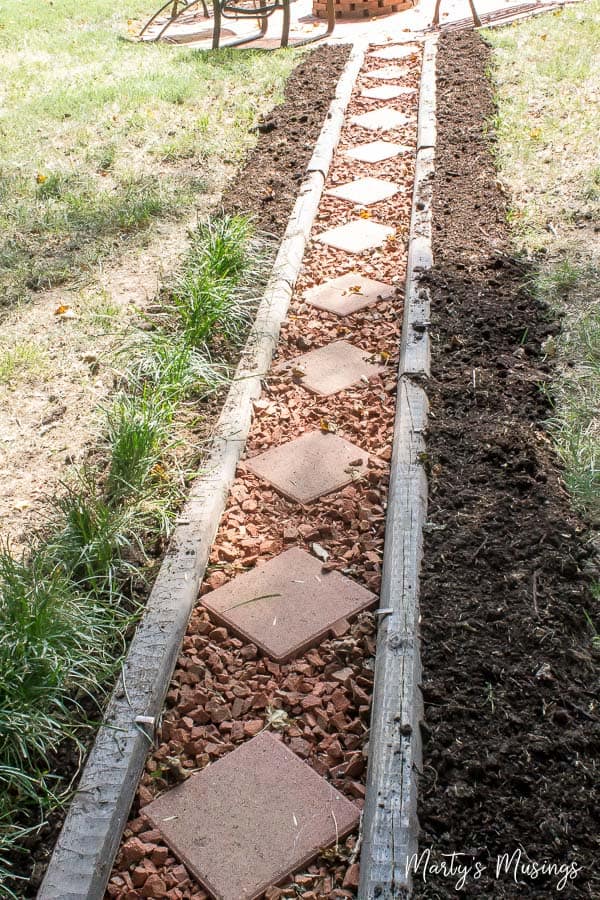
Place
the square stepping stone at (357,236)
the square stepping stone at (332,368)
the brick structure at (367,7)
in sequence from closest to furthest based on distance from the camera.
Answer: the square stepping stone at (332,368)
the square stepping stone at (357,236)
the brick structure at (367,7)

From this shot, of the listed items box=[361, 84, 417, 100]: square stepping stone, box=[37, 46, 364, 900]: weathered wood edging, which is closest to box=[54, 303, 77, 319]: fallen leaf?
box=[37, 46, 364, 900]: weathered wood edging

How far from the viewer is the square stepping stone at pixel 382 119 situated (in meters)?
6.77

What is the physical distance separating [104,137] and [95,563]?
202 inches

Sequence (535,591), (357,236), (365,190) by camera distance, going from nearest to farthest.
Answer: (535,591) < (357,236) < (365,190)

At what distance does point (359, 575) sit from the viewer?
274 centimetres

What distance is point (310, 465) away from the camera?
10.7ft

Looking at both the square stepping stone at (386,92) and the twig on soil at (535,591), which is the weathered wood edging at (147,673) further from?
the square stepping stone at (386,92)

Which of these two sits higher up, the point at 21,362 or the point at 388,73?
the point at 388,73

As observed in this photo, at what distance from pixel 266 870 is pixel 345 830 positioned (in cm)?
20

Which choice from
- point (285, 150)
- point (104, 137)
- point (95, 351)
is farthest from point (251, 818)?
point (104, 137)

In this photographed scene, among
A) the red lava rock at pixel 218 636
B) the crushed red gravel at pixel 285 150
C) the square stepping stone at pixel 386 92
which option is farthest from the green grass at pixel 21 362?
the square stepping stone at pixel 386 92

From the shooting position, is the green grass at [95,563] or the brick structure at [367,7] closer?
the green grass at [95,563]

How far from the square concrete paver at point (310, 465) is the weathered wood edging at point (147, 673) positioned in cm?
14

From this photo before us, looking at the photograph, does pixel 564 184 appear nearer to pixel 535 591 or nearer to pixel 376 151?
pixel 376 151
